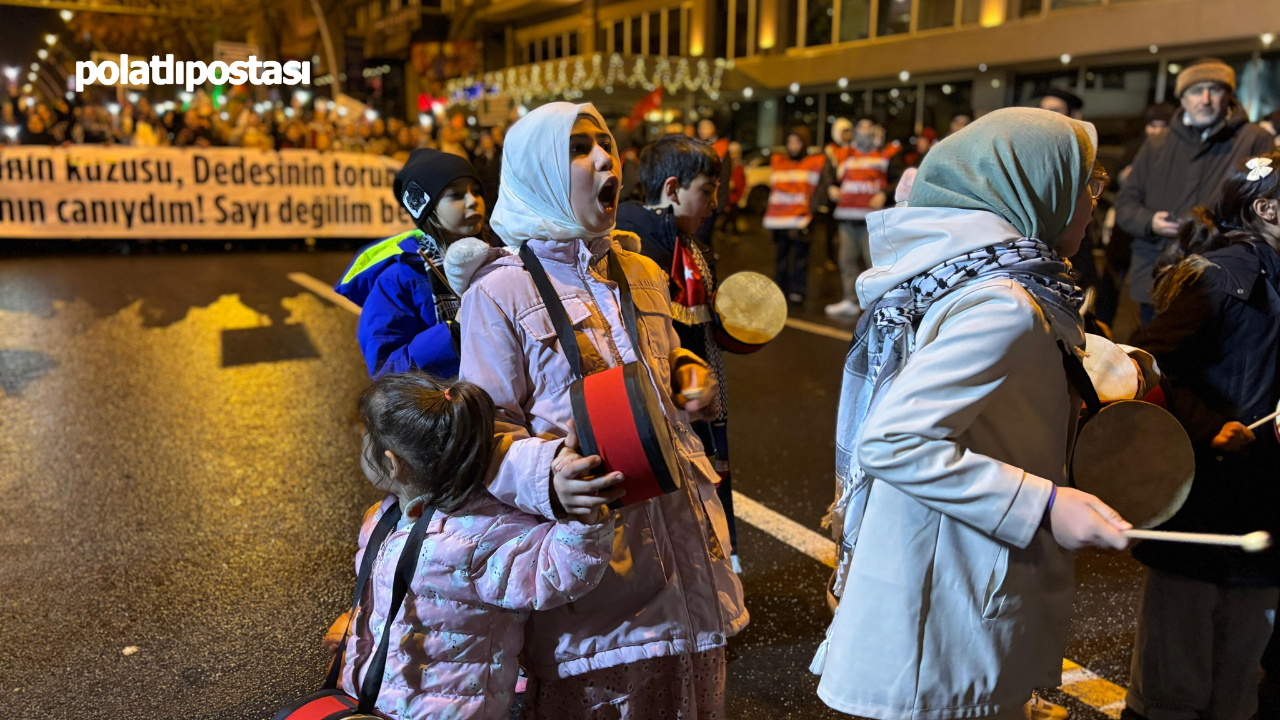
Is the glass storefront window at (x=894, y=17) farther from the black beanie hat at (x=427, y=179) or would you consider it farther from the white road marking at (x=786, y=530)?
the black beanie hat at (x=427, y=179)

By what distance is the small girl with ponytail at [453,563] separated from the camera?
1.89 m

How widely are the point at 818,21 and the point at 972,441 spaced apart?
31.5 m

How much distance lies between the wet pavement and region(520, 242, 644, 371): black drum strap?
4.84 feet

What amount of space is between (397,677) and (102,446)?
439cm

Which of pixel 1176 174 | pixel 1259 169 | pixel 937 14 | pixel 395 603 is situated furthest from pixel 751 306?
pixel 937 14

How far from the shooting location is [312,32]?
44.8 meters

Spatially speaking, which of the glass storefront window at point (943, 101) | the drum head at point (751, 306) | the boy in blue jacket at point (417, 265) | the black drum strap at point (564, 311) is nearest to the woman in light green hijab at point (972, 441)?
the black drum strap at point (564, 311)

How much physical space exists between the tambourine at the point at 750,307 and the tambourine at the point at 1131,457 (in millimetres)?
1480

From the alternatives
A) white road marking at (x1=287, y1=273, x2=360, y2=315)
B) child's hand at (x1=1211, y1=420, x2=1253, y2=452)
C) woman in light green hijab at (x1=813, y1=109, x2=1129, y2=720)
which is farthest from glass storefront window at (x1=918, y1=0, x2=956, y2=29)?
woman in light green hijab at (x1=813, y1=109, x2=1129, y2=720)

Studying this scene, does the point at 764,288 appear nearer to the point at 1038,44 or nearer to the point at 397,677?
the point at 397,677

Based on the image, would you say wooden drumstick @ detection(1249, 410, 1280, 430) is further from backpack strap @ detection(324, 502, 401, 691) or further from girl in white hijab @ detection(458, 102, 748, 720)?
backpack strap @ detection(324, 502, 401, 691)

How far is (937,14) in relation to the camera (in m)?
26.5

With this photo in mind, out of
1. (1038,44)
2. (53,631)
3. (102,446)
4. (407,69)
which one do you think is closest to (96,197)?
(102,446)

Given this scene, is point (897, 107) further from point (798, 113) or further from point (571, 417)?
point (571, 417)
